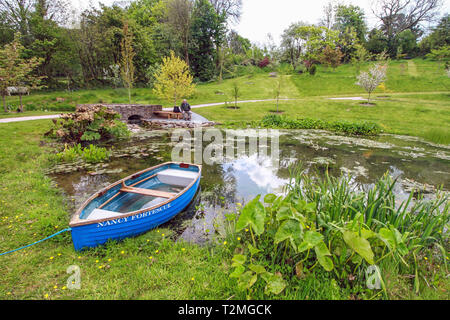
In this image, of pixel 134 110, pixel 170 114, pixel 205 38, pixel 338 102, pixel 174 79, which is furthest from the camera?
pixel 205 38

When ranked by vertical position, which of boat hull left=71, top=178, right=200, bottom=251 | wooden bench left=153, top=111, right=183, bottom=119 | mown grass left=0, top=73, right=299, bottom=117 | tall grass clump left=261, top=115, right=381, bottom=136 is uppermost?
mown grass left=0, top=73, right=299, bottom=117

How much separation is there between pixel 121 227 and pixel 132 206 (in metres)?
1.21

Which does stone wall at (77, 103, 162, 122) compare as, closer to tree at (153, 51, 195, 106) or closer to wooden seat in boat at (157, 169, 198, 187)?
tree at (153, 51, 195, 106)

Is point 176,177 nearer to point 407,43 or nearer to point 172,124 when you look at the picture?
point 172,124

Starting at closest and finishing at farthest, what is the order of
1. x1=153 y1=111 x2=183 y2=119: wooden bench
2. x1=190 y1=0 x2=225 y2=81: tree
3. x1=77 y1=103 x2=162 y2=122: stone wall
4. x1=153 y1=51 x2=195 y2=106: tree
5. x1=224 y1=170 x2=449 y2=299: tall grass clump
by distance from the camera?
x1=224 y1=170 x2=449 y2=299: tall grass clump < x1=77 y1=103 x2=162 y2=122: stone wall < x1=153 y1=111 x2=183 y2=119: wooden bench < x1=153 y1=51 x2=195 y2=106: tree < x1=190 y1=0 x2=225 y2=81: tree

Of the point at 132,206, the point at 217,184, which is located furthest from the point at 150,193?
the point at 217,184

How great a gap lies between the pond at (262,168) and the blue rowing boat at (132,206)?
0.61 metres

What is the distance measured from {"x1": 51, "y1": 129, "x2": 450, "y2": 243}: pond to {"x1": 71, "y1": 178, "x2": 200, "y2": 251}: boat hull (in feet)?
1.65

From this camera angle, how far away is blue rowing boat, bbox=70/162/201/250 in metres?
4.07

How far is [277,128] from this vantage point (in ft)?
57.1

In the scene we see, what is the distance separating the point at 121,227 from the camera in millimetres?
4328

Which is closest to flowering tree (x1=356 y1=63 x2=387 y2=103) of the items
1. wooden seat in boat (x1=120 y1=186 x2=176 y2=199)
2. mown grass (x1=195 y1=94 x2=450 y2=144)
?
mown grass (x1=195 y1=94 x2=450 y2=144)
